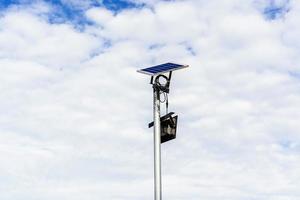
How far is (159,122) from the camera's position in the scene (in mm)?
13773

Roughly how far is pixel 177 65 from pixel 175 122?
5.74 ft

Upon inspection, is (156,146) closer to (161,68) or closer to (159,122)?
(159,122)

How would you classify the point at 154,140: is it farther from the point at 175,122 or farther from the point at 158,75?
the point at 158,75

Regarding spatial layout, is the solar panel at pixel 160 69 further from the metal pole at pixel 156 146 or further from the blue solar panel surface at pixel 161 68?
the metal pole at pixel 156 146

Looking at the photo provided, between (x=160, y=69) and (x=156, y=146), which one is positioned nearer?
(x=156, y=146)

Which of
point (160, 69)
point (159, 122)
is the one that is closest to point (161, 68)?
point (160, 69)

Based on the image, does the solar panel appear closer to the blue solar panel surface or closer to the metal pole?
the blue solar panel surface

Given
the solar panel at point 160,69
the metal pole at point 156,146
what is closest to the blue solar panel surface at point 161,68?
the solar panel at point 160,69

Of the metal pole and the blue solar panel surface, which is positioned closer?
the metal pole

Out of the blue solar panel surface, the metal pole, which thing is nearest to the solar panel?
the blue solar panel surface

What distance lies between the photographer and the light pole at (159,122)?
43.7 ft

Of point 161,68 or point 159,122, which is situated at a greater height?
point 161,68

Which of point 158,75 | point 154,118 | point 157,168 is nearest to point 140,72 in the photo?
point 158,75

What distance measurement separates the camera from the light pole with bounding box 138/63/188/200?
43.7 feet
